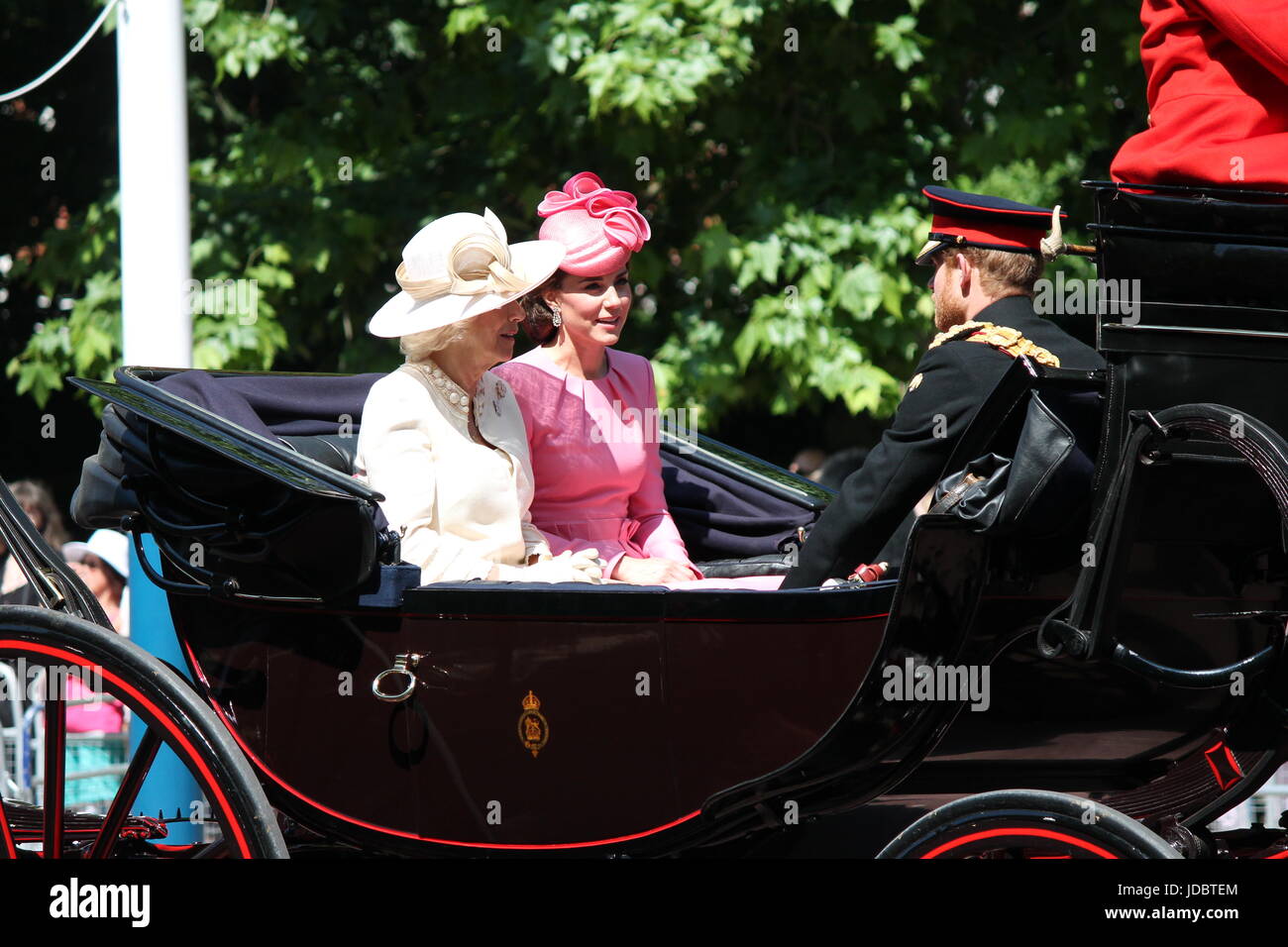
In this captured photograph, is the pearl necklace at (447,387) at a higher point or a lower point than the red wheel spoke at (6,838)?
higher

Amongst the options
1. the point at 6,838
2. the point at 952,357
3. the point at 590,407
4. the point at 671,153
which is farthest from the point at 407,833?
the point at 671,153

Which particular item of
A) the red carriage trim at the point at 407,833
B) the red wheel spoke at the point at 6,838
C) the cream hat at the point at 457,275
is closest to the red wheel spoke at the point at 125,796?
the red carriage trim at the point at 407,833

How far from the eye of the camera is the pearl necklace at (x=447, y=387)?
3.12 meters

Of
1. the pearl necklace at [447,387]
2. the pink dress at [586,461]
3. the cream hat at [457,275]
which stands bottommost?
the pink dress at [586,461]

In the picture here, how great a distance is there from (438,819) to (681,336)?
12.3 ft

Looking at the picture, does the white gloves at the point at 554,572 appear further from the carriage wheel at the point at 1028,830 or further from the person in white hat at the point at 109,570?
the person in white hat at the point at 109,570

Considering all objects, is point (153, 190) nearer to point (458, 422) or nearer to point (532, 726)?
point (458, 422)

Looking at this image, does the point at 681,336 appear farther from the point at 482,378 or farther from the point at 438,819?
the point at 438,819

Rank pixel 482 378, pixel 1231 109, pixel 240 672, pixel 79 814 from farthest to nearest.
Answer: pixel 482 378 < pixel 79 814 < pixel 240 672 < pixel 1231 109

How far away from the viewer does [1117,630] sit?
2641mm

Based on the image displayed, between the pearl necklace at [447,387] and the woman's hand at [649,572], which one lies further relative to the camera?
the woman's hand at [649,572]

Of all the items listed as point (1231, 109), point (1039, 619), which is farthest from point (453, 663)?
point (1231, 109)

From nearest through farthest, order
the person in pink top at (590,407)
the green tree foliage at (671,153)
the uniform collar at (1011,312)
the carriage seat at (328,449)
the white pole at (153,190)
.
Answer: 1. the uniform collar at (1011,312)
2. the carriage seat at (328,449)
3. the person in pink top at (590,407)
4. the white pole at (153,190)
5. the green tree foliage at (671,153)

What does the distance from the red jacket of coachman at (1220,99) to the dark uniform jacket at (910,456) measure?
436 millimetres
